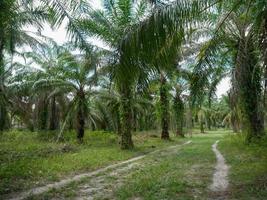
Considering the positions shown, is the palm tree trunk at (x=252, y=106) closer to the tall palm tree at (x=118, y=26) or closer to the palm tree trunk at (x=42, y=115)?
the tall palm tree at (x=118, y=26)

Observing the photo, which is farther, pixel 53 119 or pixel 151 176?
pixel 53 119

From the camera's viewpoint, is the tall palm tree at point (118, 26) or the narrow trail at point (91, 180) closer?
the narrow trail at point (91, 180)

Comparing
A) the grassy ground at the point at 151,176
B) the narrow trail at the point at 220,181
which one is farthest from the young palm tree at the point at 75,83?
the narrow trail at the point at 220,181

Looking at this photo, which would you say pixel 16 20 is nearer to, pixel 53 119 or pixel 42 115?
pixel 42 115

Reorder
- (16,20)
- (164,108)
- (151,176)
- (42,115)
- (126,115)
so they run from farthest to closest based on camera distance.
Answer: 1. (164,108)
2. (42,115)
3. (126,115)
4. (16,20)
5. (151,176)

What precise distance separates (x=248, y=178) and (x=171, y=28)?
14.1 feet

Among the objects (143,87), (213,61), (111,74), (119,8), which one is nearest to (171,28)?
(111,74)

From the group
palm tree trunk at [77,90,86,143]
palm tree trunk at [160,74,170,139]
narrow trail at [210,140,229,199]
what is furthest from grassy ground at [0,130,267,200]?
palm tree trunk at [160,74,170,139]

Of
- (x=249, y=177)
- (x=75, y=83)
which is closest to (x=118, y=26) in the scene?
(x=75, y=83)

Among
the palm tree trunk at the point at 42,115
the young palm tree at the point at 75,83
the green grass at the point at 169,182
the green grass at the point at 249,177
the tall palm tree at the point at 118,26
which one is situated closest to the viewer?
the green grass at the point at 249,177

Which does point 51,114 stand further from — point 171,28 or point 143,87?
point 171,28

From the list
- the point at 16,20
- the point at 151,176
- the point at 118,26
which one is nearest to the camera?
the point at 151,176

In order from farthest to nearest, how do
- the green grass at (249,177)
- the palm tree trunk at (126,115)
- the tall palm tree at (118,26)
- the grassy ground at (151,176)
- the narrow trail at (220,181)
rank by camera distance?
1. the palm tree trunk at (126,115)
2. the tall palm tree at (118,26)
3. the narrow trail at (220,181)
4. the grassy ground at (151,176)
5. the green grass at (249,177)

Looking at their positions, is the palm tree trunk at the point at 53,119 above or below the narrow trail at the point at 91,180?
above
